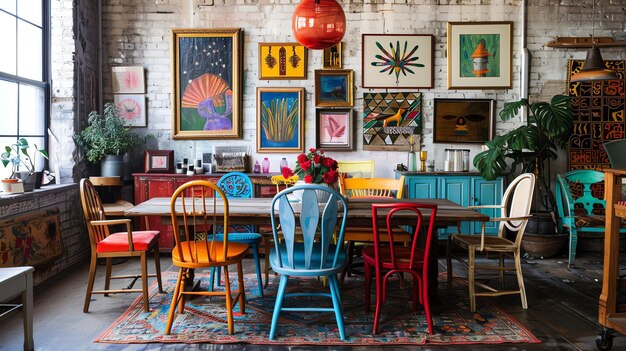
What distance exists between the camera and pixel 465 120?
6477mm

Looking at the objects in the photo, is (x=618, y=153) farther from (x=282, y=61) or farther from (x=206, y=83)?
(x=206, y=83)

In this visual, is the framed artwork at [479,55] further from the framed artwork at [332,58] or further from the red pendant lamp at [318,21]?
the red pendant lamp at [318,21]

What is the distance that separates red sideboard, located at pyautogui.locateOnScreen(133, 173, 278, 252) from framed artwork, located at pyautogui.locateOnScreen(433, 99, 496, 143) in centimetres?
220

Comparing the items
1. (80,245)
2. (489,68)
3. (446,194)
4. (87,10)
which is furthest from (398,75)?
(80,245)

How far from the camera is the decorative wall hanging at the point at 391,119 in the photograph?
6.47m

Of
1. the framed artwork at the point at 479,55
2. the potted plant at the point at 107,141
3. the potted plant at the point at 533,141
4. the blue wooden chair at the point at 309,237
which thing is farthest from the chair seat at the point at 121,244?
the framed artwork at the point at 479,55

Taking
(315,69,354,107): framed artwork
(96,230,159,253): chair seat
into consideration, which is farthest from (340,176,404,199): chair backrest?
(96,230,159,253): chair seat

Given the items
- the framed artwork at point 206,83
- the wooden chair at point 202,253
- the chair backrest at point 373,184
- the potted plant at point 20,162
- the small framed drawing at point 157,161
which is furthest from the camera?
the framed artwork at point 206,83

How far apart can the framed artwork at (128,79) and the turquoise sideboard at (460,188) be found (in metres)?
3.39

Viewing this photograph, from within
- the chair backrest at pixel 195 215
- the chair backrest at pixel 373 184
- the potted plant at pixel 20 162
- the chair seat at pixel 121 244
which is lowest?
the chair seat at pixel 121 244

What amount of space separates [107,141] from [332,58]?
2.80 metres

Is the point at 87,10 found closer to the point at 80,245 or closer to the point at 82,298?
the point at 80,245

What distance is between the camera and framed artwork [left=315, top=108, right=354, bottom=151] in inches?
255

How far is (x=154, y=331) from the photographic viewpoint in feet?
11.7
